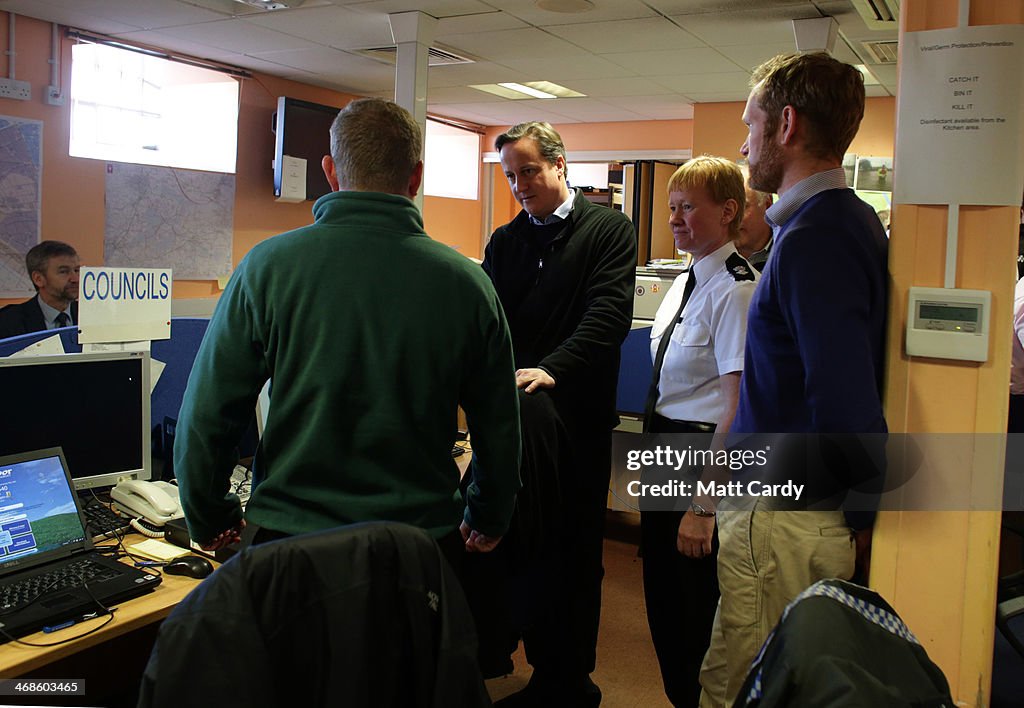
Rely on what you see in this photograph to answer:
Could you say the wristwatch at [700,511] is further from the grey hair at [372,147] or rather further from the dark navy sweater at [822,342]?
the grey hair at [372,147]

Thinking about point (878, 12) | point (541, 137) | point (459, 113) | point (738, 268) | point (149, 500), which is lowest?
point (149, 500)

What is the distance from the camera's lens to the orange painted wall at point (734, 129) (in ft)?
21.6

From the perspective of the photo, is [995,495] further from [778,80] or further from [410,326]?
[410,326]

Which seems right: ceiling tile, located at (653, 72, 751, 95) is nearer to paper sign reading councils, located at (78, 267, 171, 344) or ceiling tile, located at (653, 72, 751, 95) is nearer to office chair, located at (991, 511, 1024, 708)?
office chair, located at (991, 511, 1024, 708)

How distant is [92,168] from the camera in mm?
5535

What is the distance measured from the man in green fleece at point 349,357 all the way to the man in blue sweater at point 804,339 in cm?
50

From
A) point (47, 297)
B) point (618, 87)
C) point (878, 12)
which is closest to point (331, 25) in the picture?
point (47, 297)

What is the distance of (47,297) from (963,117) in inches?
164

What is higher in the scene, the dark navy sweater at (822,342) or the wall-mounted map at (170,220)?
the wall-mounted map at (170,220)

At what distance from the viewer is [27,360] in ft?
6.23

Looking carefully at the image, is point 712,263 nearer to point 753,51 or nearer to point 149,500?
point 149,500

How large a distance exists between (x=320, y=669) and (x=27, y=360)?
4.32ft

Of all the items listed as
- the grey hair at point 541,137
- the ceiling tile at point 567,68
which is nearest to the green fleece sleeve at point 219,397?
the grey hair at point 541,137

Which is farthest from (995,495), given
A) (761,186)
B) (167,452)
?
(167,452)
